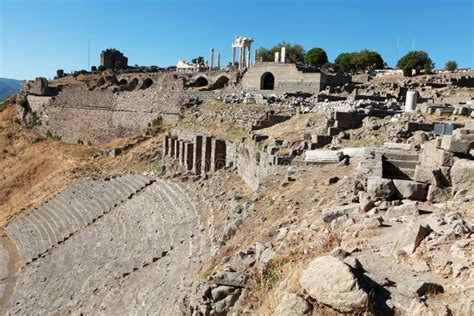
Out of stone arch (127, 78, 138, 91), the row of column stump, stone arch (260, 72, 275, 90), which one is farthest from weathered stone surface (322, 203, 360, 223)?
stone arch (127, 78, 138, 91)

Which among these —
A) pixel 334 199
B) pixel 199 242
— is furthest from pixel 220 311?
pixel 199 242

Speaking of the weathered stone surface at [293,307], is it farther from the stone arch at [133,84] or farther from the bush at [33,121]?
the stone arch at [133,84]

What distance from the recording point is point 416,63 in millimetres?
46500

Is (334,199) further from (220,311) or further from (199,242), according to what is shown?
(199,242)

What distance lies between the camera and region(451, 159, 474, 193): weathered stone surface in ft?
24.1

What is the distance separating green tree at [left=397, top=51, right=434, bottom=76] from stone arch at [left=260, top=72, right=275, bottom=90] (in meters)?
16.7

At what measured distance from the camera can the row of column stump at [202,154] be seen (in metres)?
19.6

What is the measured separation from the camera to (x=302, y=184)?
10.4m

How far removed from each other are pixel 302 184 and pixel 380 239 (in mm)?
4812

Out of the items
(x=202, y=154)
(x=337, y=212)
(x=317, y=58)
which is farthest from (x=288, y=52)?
(x=337, y=212)

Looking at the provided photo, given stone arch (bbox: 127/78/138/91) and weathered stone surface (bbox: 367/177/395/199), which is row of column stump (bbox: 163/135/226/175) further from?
stone arch (bbox: 127/78/138/91)

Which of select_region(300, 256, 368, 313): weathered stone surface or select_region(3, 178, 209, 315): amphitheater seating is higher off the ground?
select_region(300, 256, 368, 313): weathered stone surface

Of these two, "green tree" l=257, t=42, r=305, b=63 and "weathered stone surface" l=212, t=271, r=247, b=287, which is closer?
"weathered stone surface" l=212, t=271, r=247, b=287

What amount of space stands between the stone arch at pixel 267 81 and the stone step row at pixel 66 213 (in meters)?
16.4
